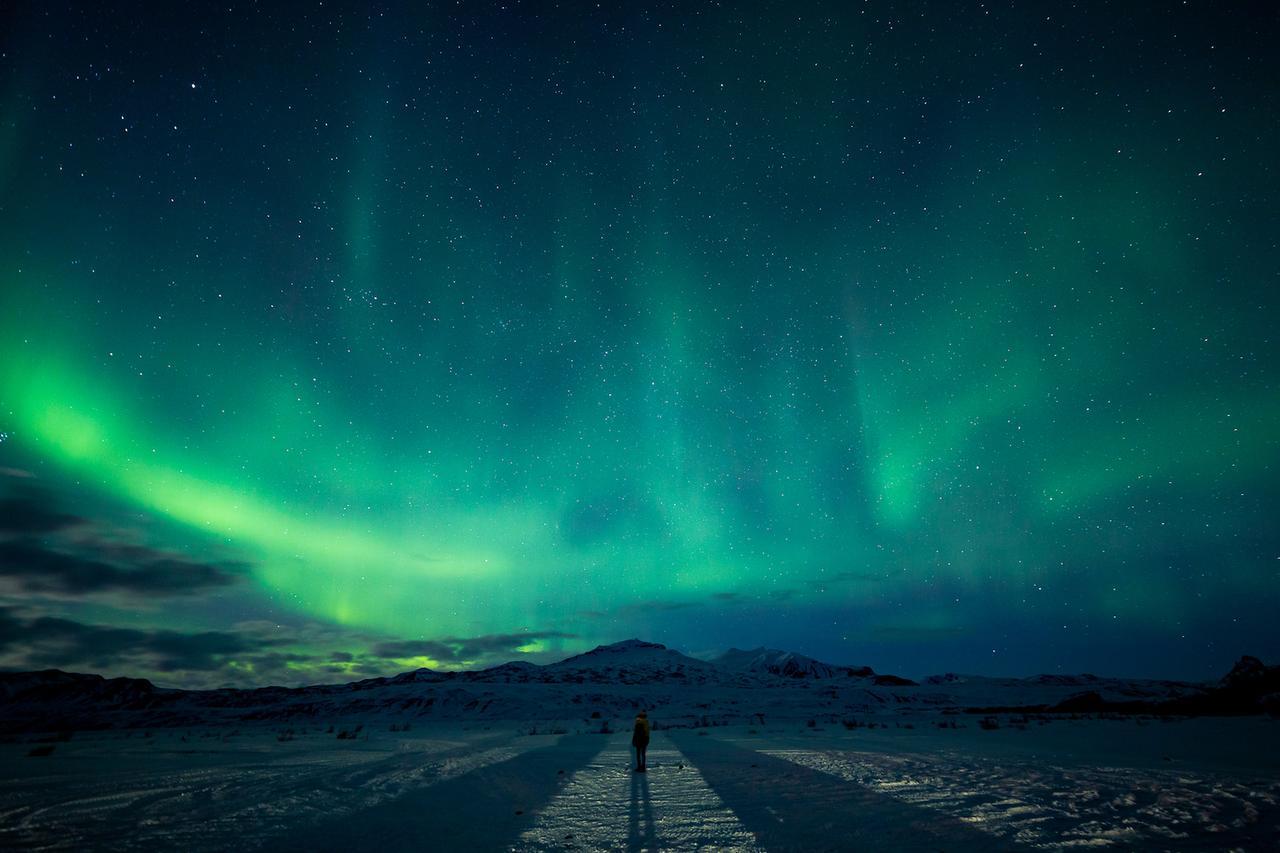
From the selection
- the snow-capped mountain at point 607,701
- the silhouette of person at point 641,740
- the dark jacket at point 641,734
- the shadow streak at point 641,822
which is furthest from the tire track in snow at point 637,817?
the snow-capped mountain at point 607,701

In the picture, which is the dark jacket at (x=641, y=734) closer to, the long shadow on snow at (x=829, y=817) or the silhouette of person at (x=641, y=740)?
the silhouette of person at (x=641, y=740)

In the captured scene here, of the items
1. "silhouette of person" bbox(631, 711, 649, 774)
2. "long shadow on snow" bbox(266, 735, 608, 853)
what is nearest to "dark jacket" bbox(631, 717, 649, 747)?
"silhouette of person" bbox(631, 711, 649, 774)

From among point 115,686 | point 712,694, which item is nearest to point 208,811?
point 712,694

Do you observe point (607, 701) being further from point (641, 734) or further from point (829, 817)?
point (829, 817)

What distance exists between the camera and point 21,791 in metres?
12.3

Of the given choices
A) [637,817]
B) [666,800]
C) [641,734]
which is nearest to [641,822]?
[637,817]

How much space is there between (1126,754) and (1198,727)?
15751mm

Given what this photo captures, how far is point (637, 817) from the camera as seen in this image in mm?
10055

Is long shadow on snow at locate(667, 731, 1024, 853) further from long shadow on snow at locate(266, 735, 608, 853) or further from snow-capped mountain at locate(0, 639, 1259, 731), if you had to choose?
snow-capped mountain at locate(0, 639, 1259, 731)

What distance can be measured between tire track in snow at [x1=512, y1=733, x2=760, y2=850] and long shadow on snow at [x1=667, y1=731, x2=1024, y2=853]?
0.40m

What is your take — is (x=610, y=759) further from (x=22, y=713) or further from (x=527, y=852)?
(x=22, y=713)

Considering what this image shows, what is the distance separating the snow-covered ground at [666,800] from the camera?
8.49 metres

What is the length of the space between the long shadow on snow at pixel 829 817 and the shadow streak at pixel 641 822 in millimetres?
1464

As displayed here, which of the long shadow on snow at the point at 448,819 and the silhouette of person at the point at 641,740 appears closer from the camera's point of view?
the long shadow on snow at the point at 448,819
